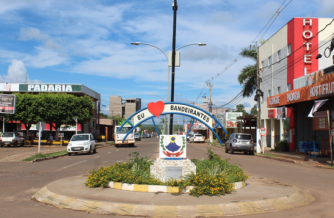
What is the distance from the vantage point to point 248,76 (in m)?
43.5

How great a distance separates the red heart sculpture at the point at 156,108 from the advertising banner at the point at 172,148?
0.95m

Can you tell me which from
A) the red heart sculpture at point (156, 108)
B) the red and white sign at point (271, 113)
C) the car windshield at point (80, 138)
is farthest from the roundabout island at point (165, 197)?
the red and white sign at point (271, 113)

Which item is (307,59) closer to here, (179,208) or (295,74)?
(295,74)

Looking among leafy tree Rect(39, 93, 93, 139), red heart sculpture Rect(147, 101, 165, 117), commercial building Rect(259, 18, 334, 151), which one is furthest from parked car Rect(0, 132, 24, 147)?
red heart sculpture Rect(147, 101, 165, 117)

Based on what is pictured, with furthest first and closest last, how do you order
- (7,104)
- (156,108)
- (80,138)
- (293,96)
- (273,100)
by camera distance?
(7,104) < (273,100) < (80,138) < (293,96) < (156,108)

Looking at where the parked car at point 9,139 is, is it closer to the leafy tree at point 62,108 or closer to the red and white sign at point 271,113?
the leafy tree at point 62,108

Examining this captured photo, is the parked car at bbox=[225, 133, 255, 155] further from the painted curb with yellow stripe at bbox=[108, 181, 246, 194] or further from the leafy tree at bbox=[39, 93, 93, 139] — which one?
the leafy tree at bbox=[39, 93, 93, 139]

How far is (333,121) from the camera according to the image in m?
19.7

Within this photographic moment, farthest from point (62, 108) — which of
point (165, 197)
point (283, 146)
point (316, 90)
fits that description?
point (165, 197)

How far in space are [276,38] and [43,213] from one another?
3121cm

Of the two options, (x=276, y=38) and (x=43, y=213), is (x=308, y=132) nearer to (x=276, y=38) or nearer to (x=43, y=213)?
(x=276, y=38)

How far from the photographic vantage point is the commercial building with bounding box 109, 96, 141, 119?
139m

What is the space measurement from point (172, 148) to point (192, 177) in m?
1.45

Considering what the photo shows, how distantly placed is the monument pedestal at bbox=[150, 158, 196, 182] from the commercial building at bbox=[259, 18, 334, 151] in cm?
1364
